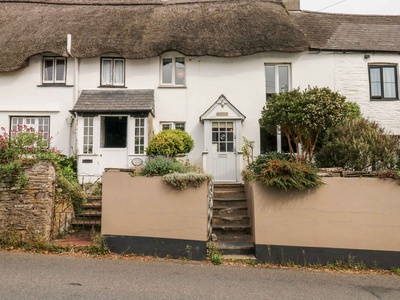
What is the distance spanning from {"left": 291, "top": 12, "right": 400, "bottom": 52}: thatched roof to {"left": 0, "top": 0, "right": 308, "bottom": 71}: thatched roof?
1141mm

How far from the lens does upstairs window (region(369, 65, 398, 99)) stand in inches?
508

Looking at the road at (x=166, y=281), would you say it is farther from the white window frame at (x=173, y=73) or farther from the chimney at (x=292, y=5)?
the chimney at (x=292, y=5)

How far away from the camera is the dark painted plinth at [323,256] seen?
20.0 feet

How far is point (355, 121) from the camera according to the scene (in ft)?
29.5

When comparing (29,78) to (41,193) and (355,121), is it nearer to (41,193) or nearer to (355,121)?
(41,193)

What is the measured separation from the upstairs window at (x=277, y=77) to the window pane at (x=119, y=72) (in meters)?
6.49

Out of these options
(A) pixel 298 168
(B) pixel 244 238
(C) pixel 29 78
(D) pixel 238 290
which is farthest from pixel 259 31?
(D) pixel 238 290

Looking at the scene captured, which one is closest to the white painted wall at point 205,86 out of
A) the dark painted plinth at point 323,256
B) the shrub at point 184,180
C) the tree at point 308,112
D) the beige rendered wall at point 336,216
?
the tree at point 308,112

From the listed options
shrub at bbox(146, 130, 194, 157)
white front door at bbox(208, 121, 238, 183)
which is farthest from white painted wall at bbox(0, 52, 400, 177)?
shrub at bbox(146, 130, 194, 157)

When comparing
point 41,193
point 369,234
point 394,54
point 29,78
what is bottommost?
point 369,234

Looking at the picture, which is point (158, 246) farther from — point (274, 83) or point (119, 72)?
point (274, 83)

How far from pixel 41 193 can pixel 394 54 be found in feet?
48.8

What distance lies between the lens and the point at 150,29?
13.4m

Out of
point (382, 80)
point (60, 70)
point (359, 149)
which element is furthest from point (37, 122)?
point (382, 80)
